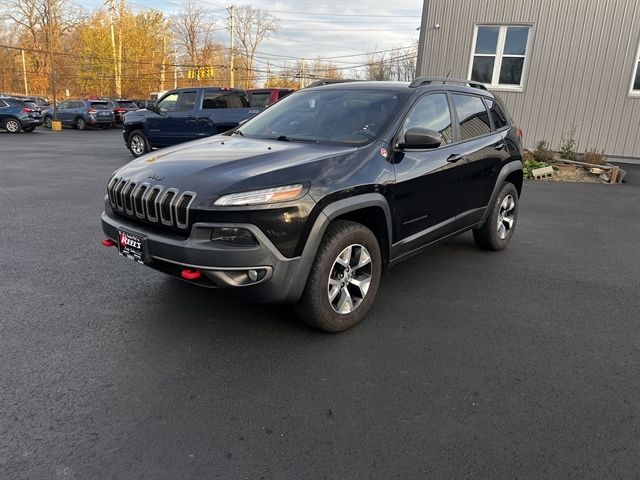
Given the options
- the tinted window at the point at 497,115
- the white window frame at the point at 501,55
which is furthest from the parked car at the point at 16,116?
the tinted window at the point at 497,115

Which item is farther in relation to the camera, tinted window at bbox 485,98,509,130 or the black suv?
tinted window at bbox 485,98,509,130

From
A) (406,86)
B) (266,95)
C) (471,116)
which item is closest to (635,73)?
(266,95)

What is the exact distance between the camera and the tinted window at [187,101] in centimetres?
1298

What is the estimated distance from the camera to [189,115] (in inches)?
507

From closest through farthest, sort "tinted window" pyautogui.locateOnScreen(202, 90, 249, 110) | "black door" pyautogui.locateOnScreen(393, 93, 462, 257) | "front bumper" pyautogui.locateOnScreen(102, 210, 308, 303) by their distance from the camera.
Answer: "front bumper" pyautogui.locateOnScreen(102, 210, 308, 303) → "black door" pyautogui.locateOnScreen(393, 93, 462, 257) → "tinted window" pyautogui.locateOnScreen(202, 90, 249, 110)

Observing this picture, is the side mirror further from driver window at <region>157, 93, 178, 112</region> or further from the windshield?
driver window at <region>157, 93, 178, 112</region>

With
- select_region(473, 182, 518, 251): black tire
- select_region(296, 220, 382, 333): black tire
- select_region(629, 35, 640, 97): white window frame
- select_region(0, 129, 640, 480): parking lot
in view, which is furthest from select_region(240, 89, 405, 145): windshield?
select_region(629, 35, 640, 97): white window frame

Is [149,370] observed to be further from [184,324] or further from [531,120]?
[531,120]

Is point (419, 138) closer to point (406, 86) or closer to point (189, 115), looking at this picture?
point (406, 86)

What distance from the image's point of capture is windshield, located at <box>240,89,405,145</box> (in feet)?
12.5

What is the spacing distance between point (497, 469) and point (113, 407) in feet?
6.53

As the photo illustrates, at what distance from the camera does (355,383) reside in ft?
9.37

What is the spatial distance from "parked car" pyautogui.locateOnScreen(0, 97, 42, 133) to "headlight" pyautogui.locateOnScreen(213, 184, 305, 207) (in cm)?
2469

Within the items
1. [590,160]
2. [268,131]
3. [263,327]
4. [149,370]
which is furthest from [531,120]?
[149,370]
